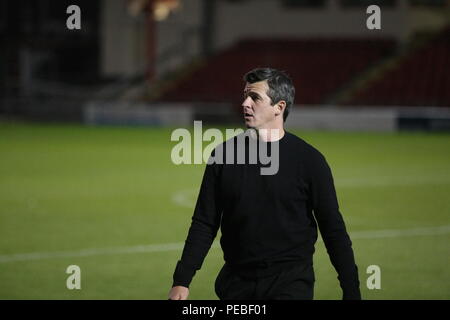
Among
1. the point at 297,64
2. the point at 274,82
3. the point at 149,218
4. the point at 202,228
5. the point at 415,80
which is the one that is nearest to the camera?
the point at 274,82

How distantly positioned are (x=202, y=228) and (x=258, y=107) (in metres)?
0.78

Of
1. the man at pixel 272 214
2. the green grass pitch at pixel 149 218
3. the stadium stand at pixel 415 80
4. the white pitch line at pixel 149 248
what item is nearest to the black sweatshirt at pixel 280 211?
the man at pixel 272 214

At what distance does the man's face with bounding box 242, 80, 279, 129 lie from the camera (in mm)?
5105

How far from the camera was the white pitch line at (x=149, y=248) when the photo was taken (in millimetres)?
10570

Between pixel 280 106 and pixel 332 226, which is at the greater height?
pixel 280 106

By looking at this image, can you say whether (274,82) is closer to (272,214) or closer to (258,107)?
(258,107)

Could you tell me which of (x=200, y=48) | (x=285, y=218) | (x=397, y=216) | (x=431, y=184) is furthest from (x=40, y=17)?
(x=285, y=218)

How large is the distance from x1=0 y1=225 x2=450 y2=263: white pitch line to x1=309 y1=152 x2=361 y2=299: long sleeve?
5.81 m

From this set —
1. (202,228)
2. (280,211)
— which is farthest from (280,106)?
(202,228)

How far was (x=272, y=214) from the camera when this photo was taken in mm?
5242

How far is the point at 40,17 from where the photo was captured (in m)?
49.7

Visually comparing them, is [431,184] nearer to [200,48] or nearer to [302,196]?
[302,196]

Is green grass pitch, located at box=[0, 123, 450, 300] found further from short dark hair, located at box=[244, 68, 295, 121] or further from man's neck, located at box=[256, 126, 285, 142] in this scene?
short dark hair, located at box=[244, 68, 295, 121]

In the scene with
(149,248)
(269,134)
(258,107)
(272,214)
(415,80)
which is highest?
(258,107)
